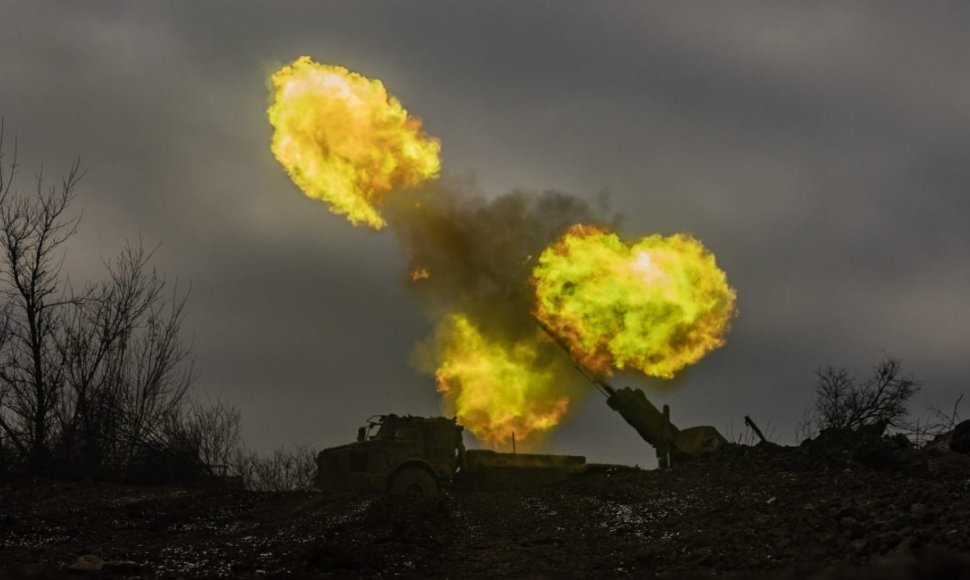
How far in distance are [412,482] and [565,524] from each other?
298 inches

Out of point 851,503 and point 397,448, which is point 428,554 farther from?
point 397,448

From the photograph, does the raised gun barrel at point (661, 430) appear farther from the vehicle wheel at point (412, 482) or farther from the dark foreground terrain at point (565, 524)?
the vehicle wheel at point (412, 482)

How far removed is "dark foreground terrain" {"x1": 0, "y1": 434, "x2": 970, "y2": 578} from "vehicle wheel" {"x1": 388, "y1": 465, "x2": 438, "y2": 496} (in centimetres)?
229

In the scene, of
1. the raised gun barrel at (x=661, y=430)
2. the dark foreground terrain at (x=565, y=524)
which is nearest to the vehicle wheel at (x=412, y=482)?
the dark foreground terrain at (x=565, y=524)

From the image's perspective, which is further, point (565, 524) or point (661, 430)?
point (661, 430)

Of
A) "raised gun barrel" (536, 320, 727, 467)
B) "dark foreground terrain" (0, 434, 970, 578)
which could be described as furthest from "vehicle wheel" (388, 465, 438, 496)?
"raised gun barrel" (536, 320, 727, 467)

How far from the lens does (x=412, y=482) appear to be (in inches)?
968

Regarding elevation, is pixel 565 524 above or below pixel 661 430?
below

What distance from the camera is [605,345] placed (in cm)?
2652

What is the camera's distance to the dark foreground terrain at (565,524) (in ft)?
43.0

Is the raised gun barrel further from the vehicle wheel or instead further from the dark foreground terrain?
the vehicle wheel

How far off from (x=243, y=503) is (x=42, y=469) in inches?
364

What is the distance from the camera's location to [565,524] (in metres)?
17.8

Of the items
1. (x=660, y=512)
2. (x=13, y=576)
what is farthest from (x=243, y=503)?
(x=13, y=576)
